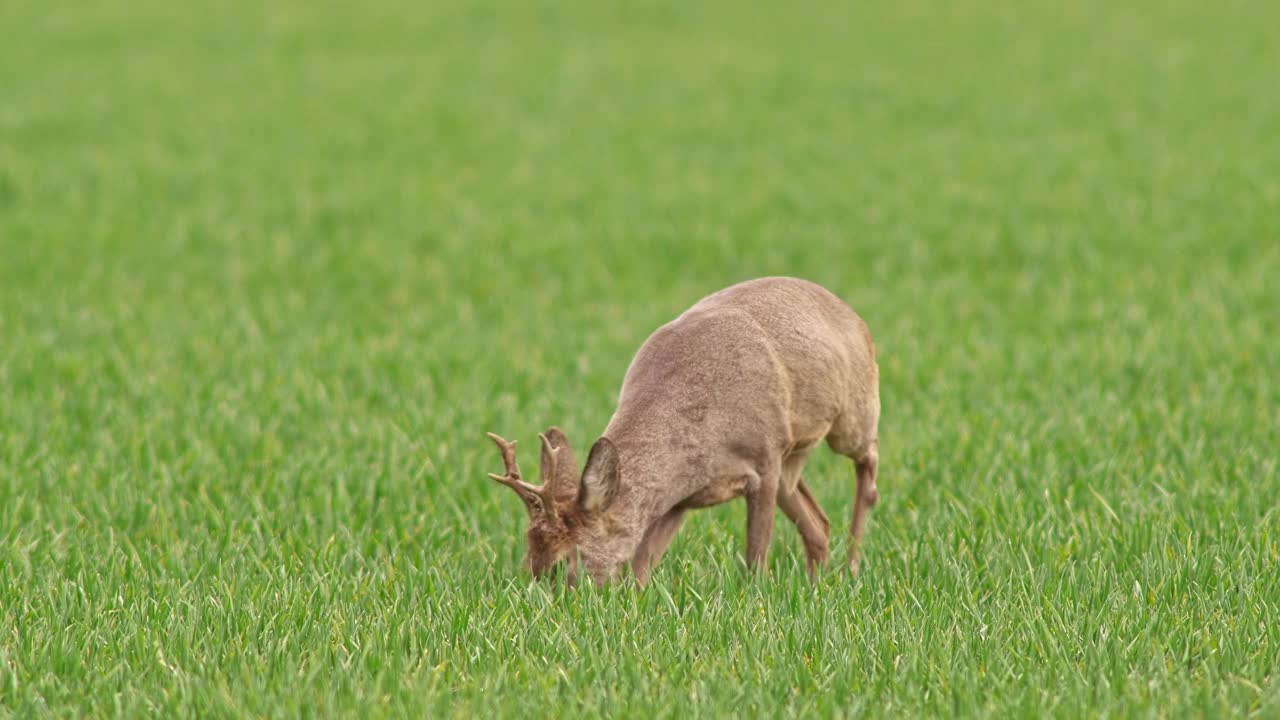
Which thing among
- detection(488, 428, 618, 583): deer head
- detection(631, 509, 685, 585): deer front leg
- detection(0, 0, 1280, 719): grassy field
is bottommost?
detection(0, 0, 1280, 719): grassy field

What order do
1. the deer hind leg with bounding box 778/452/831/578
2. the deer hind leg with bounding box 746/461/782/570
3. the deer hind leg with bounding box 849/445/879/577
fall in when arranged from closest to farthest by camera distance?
the deer hind leg with bounding box 746/461/782/570
the deer hind leg with bounding box 778/452/831/578
the deer hind leg with bounding box 849/445/879/577

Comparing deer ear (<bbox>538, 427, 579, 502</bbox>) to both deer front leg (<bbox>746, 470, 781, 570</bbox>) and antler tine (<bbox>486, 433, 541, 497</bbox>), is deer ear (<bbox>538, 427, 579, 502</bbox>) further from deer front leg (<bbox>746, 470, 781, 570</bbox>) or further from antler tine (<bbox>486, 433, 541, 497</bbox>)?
deer front leg (<bbox>746, 470, 781, 570</bbox>)

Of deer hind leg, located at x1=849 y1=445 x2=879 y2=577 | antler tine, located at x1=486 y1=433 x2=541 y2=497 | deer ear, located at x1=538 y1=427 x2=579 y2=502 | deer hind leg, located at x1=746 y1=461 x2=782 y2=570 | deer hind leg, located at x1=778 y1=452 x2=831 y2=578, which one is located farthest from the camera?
deer hind leg, located at x1=849 y1=445 x2=879 y2=577

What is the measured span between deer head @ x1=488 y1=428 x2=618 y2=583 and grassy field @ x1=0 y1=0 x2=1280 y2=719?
0.15 m

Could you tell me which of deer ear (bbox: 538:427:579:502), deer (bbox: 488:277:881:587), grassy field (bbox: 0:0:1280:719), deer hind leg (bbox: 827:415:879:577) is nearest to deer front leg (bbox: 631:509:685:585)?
deer (bbox: 488:277:881:587)

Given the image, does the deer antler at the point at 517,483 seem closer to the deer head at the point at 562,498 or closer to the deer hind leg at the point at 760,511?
the deer head at the point at 562,498

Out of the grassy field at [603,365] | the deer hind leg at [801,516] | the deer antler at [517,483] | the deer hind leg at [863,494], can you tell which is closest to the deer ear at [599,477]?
the deer antler at [517,483]

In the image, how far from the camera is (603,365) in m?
9.64

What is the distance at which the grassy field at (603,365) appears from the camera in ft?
15.3

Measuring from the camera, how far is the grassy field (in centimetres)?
466

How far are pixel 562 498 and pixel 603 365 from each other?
15.9 ft

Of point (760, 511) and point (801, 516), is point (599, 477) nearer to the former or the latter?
point (760, 511)

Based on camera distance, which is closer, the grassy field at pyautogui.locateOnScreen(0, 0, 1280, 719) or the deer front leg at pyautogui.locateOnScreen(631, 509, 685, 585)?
the grassy field at pyautogui.locateOnScreen(0, 0, 1280, 719)

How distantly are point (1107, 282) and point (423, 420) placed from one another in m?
6.36
